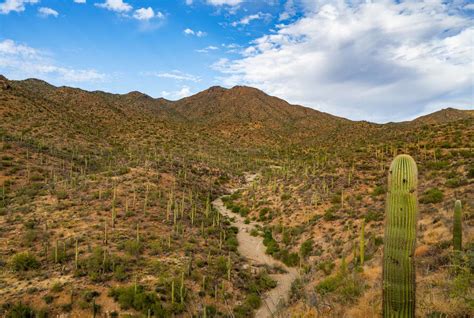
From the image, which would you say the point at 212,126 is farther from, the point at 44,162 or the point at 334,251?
the point at 334,251

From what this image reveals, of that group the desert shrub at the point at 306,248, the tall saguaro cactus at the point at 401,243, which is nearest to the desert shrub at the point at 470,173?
the desert shrub at the point at 306,248

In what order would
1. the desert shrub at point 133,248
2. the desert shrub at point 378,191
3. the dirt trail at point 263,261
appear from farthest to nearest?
the desert shrub at point 378,191 → the desert shrub at point 133,248 → the dirt trail at point 263,261

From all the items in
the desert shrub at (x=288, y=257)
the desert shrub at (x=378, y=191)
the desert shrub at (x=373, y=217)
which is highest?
the desert shrub at (x=378, y=191)

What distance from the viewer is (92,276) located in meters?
11.7

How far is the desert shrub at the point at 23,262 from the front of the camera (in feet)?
39.9

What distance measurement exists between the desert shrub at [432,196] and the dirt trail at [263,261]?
23.0 feet

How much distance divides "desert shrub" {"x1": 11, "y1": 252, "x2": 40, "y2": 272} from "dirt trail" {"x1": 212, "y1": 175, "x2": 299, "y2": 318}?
8991mm

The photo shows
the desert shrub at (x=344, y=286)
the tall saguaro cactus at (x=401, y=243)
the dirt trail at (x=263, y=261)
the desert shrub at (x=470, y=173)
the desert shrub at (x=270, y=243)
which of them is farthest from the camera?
the desert shrub at (x=270, y=243)

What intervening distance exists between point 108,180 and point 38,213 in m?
6.30

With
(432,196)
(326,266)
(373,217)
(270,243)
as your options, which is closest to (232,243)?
(270,243)

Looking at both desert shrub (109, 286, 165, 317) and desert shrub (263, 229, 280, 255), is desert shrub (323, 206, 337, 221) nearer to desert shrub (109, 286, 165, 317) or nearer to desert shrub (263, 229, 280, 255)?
desert shrub (263, 229, 280, 255)

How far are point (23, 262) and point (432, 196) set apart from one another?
58.7 ft

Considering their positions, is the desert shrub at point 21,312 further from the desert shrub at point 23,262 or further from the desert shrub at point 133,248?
the desert shrub at point 133,248

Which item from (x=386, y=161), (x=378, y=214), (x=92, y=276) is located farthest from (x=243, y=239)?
(x=386, y=161)
